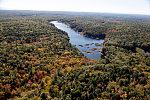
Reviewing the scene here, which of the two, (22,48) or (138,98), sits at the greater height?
(22,48)

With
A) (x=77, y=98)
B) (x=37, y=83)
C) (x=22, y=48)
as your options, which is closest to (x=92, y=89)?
(x=77, y=98)

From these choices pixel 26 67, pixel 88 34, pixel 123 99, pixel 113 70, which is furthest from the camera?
pixel 88 34

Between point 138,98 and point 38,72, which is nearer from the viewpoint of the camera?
point 138,98

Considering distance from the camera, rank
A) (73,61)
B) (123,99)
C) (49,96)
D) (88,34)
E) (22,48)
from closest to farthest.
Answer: (123,99) < (49,96) < (73,61) < (22,48) < (88,34)

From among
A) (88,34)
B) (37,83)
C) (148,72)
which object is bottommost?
(37,83)

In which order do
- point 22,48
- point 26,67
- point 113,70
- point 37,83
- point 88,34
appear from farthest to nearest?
point 88,34 < point 22,48 < point 26,67 < point 113,70 < point 37,83

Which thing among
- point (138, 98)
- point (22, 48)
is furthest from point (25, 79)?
point (138, 98)

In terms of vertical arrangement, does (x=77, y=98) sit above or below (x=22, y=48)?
below

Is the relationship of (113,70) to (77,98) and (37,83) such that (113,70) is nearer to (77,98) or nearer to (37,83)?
(77,98)

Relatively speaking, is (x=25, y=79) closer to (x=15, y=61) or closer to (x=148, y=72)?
(x=15, y=61)

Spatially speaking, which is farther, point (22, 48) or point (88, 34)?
point (88, 34)
